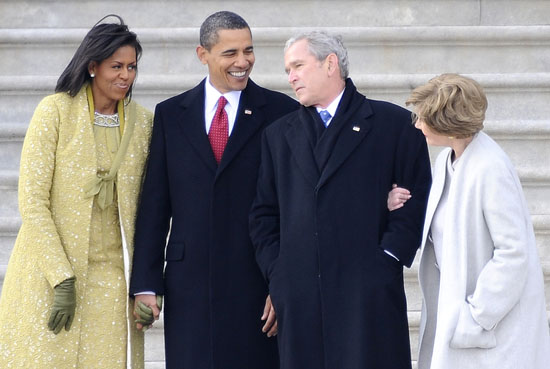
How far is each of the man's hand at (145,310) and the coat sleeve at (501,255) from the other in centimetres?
120

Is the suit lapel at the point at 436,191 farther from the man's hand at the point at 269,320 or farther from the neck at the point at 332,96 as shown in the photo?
the man's hand at the point at 269,320

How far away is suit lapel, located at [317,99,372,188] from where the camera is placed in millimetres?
3752

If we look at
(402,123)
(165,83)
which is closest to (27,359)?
(402,123)

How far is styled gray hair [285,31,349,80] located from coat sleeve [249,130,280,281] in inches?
14.5

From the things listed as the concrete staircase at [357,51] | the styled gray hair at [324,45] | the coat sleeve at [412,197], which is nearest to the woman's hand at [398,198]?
the coat sleeve at [412,197]

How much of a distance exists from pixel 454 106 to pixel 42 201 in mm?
1448

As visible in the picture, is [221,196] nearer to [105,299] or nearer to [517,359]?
[105,299]

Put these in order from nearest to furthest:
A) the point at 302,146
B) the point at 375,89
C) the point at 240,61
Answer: the point at 302,146, the point at 240,61, the point at 375,89

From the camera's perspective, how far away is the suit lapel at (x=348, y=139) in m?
3.75

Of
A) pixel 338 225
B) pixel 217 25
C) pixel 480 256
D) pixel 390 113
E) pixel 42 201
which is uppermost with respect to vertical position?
pixel 217 25

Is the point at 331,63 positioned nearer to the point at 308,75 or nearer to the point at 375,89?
the point at 308,75

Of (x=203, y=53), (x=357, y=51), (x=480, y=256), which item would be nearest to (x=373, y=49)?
(x=357, y=51)

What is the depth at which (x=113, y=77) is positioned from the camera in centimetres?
393

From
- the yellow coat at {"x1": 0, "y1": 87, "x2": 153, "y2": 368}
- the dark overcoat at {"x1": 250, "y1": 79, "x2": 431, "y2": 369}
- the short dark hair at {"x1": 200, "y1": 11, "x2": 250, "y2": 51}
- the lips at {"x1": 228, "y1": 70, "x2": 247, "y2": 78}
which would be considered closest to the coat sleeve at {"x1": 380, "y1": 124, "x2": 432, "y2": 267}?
the dark overcoat at {"x1": 250, "y1": 79, "x2": 431, "y2": 369}
